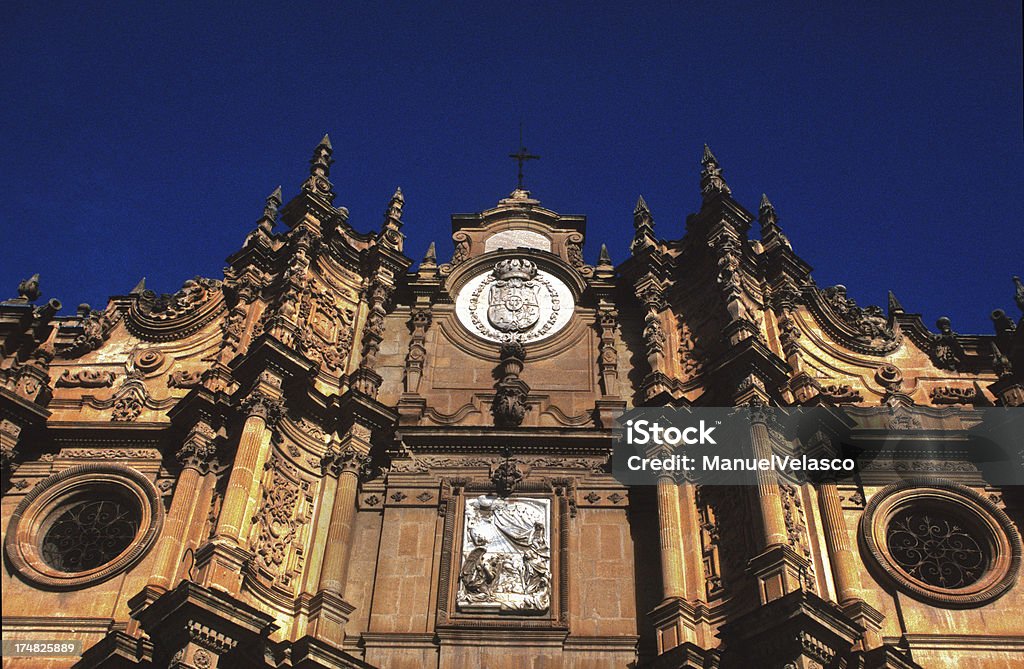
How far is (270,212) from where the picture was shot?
992 inches

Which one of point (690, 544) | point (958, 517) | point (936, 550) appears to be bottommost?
point (690, 544)

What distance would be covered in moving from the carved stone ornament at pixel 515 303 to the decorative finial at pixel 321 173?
13.0 feet

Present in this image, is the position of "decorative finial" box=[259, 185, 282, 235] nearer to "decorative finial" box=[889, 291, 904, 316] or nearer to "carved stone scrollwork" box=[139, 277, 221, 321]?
"carved stone scrollwork" box=[139, 277, 221, 321]

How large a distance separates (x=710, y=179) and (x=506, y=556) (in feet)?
35.0

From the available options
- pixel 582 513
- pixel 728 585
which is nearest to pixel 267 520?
pixel 582 513

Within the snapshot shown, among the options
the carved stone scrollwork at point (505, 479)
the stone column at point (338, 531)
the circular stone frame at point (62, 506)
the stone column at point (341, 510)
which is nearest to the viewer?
the stone column at point (338, 531)

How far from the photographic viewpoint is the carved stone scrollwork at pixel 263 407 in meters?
19.2

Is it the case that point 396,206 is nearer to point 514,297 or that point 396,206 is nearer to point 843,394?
point 514,297

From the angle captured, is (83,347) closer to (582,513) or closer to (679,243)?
(582,513)

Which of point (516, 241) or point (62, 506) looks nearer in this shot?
point (62, 506)

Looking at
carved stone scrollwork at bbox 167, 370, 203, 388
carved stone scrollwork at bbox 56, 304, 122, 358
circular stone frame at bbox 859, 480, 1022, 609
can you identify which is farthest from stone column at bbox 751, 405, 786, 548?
carved stone scrollwork at bbox 56, 304, 122, 358

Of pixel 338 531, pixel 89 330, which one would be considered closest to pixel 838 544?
pixel 338 531

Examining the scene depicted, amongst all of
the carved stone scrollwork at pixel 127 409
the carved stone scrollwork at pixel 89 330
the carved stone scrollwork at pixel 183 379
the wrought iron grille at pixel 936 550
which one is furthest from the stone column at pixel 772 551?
the carved stone scrollwork at pixel 89 330

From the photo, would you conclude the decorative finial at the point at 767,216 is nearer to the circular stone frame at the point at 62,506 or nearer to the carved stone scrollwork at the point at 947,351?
the carved stone scrollwork at the point at 947,351
